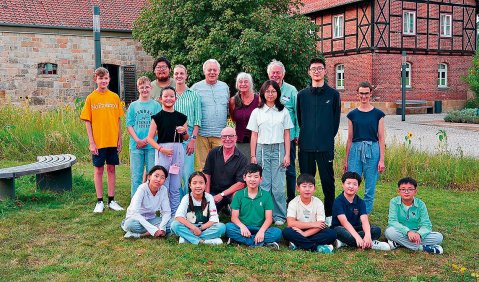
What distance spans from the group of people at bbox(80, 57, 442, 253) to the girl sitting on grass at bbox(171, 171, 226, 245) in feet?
0.03

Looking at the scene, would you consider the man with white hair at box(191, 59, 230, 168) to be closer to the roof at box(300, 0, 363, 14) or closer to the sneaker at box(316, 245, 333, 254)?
the sneaker at box(316, 245, 333, 254)

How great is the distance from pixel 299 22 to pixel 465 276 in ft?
59.0

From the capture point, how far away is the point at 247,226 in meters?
5.50

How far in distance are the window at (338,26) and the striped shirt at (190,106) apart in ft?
80.3

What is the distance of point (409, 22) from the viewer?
93.9ft

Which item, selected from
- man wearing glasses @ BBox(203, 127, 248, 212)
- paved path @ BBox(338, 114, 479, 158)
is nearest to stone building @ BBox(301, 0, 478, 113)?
paved path @ BBox(338, 114, 479, 158)

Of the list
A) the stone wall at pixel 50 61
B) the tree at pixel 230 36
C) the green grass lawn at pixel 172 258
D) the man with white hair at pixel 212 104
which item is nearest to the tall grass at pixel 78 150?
the green grass lawn at pixel 172 258

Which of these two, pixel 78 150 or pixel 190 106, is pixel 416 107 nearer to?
pixel 78 150

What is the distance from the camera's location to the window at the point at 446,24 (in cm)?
2961

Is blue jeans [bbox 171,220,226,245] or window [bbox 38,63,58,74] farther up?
window [bbox 38,63,58,74]

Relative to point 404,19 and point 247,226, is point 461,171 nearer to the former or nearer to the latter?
point 247,226

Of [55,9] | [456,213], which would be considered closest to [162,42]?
[55,9]

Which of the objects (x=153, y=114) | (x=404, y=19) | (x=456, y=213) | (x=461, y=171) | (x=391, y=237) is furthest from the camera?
(x=404, y=19)

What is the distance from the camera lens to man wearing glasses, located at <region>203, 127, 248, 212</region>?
6.01 metres
